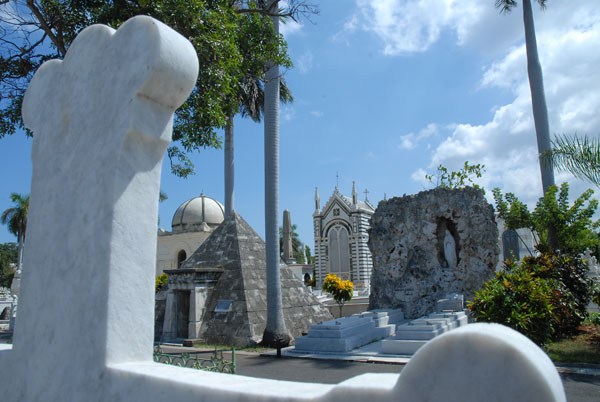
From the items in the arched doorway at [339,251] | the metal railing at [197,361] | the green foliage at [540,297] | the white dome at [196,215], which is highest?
the white dome at [196,215]

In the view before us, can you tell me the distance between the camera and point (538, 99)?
1623cm

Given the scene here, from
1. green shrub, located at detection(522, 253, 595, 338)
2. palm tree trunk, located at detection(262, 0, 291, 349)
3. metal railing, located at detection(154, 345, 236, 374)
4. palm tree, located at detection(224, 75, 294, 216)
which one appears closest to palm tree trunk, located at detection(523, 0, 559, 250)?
green shrub, located at detection(522, 253, 595, 338)

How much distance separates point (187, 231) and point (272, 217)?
992 inches

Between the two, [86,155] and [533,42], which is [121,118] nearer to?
[86,155]

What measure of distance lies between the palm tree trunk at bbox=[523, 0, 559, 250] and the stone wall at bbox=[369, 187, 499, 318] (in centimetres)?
248

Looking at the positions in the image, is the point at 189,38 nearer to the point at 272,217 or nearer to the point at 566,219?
the point at 272,217

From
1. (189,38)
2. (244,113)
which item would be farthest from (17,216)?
(189,38)

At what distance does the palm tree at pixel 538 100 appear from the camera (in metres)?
15.7

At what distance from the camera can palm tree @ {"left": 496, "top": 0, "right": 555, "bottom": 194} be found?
1583cm

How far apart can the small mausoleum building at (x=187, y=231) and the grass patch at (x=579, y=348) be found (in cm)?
2816

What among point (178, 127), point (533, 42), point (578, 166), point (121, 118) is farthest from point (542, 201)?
point (121, 118)

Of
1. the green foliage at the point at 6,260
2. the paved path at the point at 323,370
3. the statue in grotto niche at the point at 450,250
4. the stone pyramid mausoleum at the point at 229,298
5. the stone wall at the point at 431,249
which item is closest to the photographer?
the paved path at the point at 323,370

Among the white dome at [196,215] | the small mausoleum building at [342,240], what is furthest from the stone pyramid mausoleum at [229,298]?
the small mausoleum building at [342,240]

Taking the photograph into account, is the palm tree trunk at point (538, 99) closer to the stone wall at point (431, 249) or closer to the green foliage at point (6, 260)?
the stone wall at point (431, 249)
